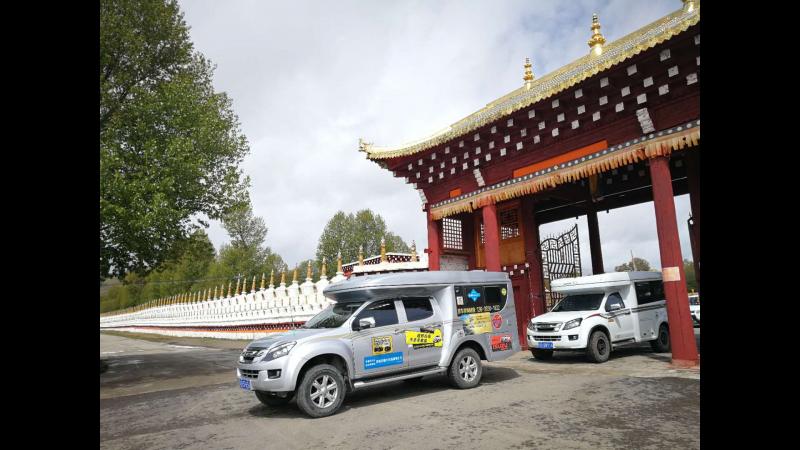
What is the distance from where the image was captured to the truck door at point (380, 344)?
7652 millimetres

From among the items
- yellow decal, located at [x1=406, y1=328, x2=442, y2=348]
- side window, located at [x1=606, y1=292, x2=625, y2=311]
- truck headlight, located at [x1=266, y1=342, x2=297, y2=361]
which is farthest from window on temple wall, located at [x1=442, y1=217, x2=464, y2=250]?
truck headlight, located at [x1=266, y1=342, x2=297, y2=361]

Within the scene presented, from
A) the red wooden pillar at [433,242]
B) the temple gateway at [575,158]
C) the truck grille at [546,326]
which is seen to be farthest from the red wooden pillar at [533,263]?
the truck grille at [546,326]

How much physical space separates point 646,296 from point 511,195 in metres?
4.48

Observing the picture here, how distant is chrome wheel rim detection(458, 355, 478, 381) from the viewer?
28.5 ft

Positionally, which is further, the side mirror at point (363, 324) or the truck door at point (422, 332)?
the truck door at point (422, 332)

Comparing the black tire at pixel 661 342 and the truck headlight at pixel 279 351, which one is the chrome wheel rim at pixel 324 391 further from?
the black tire at pixel 661 342

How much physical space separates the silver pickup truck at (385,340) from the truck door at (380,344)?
2 centimetres

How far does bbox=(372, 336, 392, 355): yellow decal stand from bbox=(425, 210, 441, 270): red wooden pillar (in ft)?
25.7

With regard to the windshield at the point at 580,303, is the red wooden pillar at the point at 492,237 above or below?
above

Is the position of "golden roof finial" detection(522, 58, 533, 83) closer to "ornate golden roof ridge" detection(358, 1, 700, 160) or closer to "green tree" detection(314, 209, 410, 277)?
"ornate golden roof ridge" detection(358, 1, 700, 160)

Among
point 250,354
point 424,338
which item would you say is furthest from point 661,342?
point 250,354
